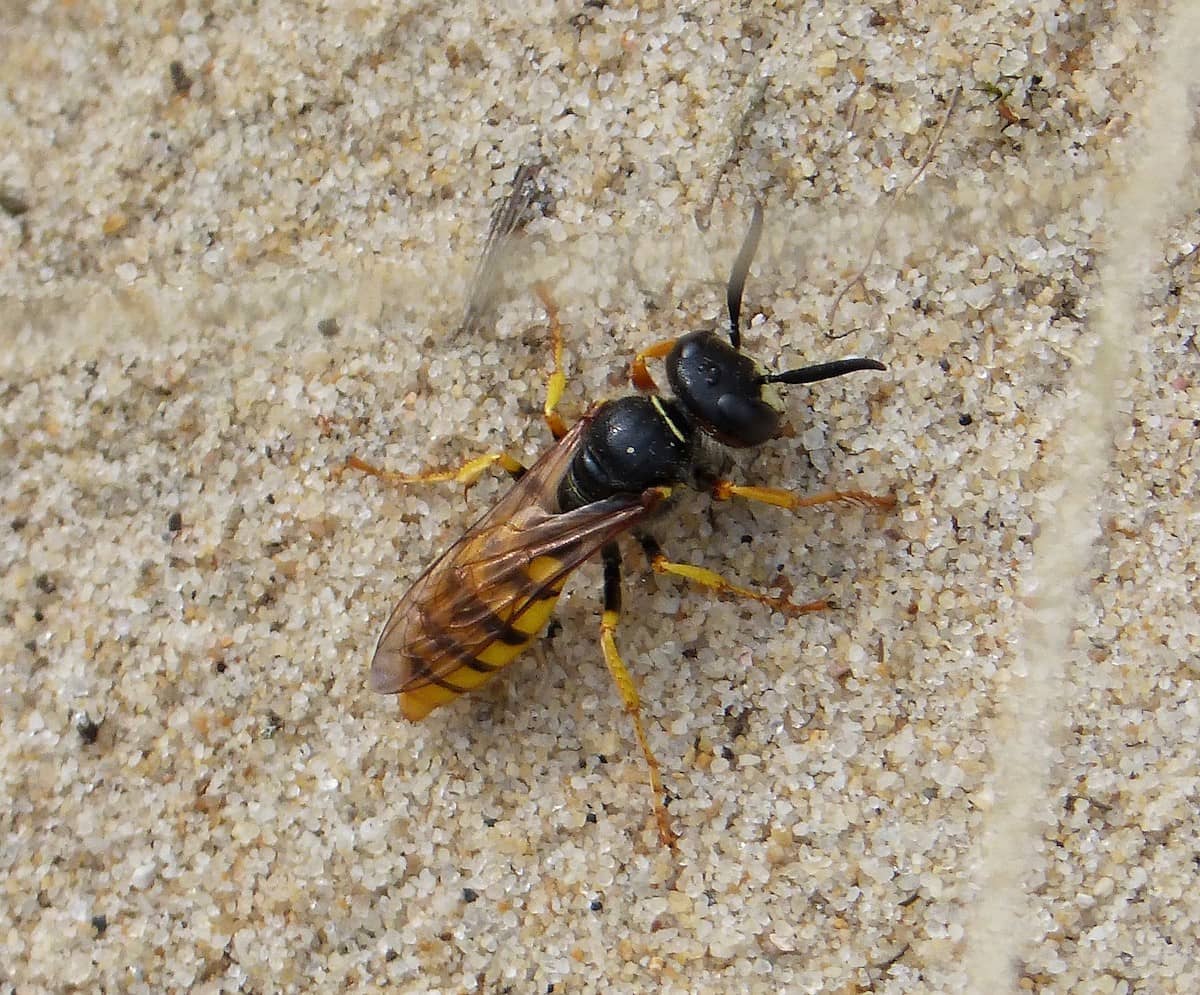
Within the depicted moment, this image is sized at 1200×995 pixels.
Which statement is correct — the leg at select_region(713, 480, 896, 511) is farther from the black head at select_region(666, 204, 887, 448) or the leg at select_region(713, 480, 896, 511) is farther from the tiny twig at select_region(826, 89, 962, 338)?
the tiny twig at select_region(826, 89, 962, 338)

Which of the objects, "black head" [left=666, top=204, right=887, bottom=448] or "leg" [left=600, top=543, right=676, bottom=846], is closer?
"black head" [left=666, top=204, right=887, bottom=448]

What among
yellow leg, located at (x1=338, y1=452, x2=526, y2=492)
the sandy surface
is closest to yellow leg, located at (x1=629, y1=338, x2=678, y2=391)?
the sandy surface

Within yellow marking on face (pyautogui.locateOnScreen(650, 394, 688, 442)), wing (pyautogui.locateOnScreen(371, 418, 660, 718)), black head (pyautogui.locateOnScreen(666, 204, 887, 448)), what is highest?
black head (pyautogui.locateOnScreen(666, 204, 887, 448))

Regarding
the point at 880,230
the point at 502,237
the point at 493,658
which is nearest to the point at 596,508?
the point at 493,658

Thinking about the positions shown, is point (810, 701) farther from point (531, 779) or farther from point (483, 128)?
point (483, 128)

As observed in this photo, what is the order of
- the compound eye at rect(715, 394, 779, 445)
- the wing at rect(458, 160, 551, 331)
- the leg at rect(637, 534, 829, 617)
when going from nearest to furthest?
1. the compound eye at rect(715, 394, 779, 445)
2. the leg at rect(637, 534, 829, 617)
3. the wing at rect(458, 160, 551, 331)

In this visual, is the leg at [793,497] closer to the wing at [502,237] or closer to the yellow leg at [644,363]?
the yellow leg at [644,363]
